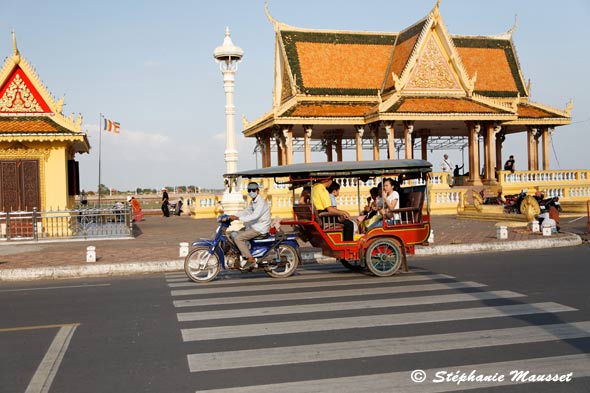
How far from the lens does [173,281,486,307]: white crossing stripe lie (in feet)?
29.5

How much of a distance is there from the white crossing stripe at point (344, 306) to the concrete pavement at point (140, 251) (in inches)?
196

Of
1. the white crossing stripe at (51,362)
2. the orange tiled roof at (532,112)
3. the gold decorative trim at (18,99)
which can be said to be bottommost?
the white crossing stripe at (51,362)

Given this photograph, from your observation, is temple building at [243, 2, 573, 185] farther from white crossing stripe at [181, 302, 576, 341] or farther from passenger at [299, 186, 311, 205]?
white crossing stripe at [181, 302, 576, 341]

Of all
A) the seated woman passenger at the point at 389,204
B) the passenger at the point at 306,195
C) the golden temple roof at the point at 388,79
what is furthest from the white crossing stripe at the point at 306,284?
the golden temple roof at the point at 388,79

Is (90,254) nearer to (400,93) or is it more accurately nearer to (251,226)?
(251,226)

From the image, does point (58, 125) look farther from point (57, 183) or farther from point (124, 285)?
point (124, 285)

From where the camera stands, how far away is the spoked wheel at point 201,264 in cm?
1109

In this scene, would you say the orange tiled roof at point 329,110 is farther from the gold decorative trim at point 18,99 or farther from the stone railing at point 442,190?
the gold decorative trim at point 18,99

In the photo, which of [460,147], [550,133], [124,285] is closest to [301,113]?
[550,133]

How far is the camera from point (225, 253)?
11.2 m

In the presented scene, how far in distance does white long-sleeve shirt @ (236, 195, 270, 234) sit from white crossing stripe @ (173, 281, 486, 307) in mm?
1849

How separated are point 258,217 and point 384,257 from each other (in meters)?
2.28

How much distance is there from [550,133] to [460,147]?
35.5ft

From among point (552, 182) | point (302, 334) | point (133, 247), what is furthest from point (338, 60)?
point (302, 334)
